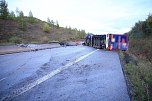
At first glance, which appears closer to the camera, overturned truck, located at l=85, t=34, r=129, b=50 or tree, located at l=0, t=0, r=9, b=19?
overturned truck, located at l=85, t=34, r=129, b=50

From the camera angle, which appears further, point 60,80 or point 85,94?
point 60,80

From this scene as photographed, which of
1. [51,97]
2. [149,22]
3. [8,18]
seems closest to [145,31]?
[149,22]

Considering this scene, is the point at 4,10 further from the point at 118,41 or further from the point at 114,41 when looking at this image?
the point at 118,41

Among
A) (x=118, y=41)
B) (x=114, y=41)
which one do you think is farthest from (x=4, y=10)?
(x=118, y=41)

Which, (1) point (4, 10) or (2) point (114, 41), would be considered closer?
(2) point (114, 41)

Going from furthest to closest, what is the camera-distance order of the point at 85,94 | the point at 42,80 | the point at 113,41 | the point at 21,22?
the point at 21,22 < the point at 113,41 < the point at 42,80 < the point at 85,94

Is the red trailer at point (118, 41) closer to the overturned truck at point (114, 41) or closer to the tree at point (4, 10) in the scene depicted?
the overturned truck at point (114, 41)

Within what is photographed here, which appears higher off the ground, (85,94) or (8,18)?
(8,18)

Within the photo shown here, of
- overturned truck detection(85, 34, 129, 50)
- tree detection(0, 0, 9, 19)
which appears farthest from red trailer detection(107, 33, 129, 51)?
tree detection(0, 0, 9, 19)

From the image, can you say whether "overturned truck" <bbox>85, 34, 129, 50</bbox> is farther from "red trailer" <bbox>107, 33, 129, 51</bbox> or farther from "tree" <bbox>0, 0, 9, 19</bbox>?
"tree" <bbox>0, 0, 9, 19</bbox>

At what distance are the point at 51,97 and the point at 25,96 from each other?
2.95ft

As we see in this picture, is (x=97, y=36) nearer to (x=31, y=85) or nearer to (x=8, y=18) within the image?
(x=31, y=85)

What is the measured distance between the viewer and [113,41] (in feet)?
149

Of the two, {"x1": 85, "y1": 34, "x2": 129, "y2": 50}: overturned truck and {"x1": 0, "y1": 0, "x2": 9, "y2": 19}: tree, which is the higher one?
{"x1": 0, "y1": 0, "x2": 9, "y2": 19}: tree
